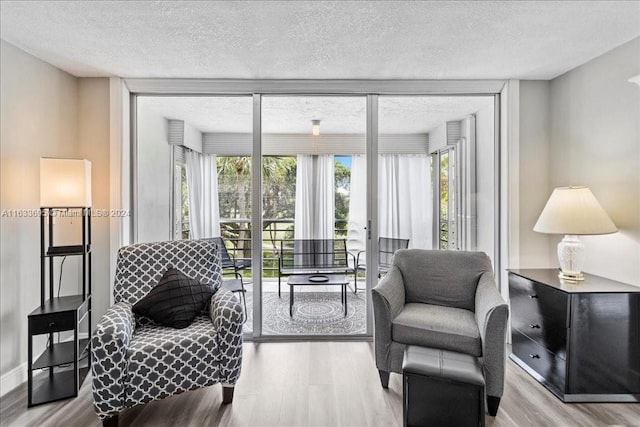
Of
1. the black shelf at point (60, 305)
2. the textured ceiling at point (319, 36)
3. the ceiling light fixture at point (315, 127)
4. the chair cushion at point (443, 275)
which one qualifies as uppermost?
the textured ceiling at point (319, 36)

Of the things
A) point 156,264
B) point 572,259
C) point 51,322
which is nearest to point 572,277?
point 572,259

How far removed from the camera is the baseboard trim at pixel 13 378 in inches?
92.8

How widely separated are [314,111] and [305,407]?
8.40 ft

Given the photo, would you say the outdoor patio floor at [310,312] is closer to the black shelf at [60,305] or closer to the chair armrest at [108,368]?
the black shelf at [60,305]

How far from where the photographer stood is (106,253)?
10.2 feet

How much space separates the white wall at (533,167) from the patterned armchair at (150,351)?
262 centimetres

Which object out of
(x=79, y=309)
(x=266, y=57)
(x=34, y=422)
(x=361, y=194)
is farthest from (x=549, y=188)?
(x=34, y=422)

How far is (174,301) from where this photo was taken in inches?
90.7

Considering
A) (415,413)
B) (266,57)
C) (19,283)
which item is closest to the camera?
(415,413)

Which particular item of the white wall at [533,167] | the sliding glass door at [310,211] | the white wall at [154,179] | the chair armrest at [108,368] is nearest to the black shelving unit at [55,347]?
the chair armrest at [108,368]

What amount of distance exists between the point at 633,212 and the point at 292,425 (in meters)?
2.73

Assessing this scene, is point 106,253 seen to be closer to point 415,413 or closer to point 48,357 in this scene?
point 48,357

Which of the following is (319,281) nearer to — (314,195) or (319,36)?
(314,195)

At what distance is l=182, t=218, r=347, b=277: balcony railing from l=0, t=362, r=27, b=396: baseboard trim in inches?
68.9
